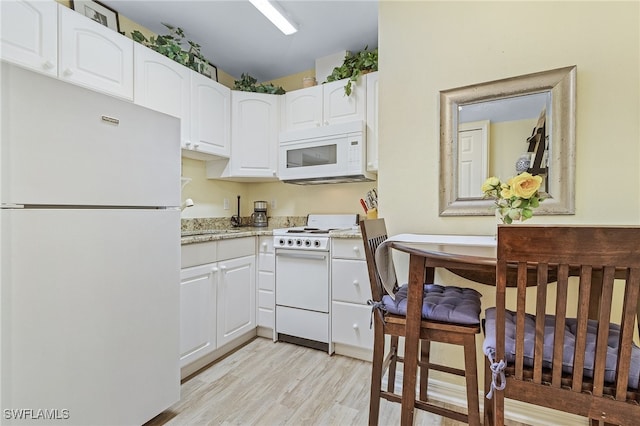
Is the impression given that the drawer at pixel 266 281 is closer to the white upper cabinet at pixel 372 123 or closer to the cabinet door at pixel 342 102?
the white upper cabinet at pixel 372 123

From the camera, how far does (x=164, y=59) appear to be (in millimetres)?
2205

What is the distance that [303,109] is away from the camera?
9.06 ft

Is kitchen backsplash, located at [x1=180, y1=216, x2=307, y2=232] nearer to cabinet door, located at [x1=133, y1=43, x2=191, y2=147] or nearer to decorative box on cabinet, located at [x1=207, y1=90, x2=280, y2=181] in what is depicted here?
decorative box on cabinet, located at [x1=207, y1=90, x2=280, y2=181]

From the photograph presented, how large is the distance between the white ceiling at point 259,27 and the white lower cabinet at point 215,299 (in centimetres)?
177

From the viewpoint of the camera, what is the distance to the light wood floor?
1.53 meters

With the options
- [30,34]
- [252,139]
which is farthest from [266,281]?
[30,34]

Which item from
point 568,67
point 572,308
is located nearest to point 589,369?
point 572,308

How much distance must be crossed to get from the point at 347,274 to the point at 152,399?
1334mm

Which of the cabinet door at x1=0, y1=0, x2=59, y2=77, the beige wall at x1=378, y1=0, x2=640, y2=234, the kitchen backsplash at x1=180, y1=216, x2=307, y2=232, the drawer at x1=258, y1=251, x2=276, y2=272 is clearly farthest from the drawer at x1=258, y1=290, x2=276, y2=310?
the cabinet door at x1=0, y1=0, x2=59, y2=77

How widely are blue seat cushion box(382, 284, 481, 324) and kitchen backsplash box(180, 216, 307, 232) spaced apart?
1807 mm

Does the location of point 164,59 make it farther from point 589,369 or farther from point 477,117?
point 589,369

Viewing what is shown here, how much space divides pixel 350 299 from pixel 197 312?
1061 mm

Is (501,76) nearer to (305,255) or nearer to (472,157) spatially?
(472,157)

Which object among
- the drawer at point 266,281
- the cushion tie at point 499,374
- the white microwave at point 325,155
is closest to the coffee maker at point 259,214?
the white microwave at point 325,155
